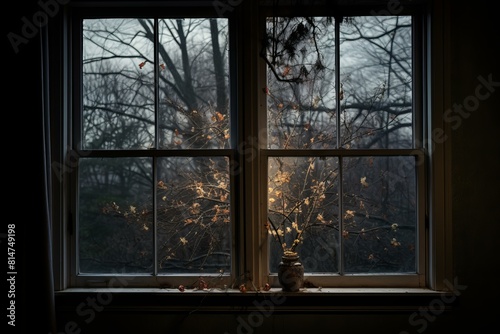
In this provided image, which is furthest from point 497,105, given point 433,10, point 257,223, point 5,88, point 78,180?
point 5,88

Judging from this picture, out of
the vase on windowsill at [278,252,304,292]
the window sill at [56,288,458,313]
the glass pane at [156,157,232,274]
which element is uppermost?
the glass pane at [156,157,232,274]

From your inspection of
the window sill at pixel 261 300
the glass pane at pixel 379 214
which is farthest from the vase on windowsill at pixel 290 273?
the glass pane at pixel 379 214

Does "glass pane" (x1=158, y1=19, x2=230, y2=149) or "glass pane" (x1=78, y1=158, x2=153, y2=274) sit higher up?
"glass pane" (x1=158, y1=19, x2=230, y2=149)

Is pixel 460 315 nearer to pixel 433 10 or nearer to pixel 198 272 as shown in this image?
pixel 198 272

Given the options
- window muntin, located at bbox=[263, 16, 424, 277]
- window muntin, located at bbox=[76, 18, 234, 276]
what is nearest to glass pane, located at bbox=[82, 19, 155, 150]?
window muntin, located at bbox=[76, 18, 234, 276]

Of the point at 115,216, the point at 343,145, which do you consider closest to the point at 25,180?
the point at 115,216

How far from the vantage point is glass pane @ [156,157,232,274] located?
2510 millimetres

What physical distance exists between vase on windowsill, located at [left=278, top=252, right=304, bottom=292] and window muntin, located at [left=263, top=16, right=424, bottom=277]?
0.12 m

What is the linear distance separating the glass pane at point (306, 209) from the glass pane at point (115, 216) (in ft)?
2.20

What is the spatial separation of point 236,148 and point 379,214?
842 millimetres

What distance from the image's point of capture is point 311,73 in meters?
2.53

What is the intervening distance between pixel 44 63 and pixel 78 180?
63cm

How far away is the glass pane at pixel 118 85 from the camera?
2537 millimetres

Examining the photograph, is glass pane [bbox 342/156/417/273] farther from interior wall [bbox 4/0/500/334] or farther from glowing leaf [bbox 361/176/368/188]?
interior wall [bbox 4/0/500/334]
